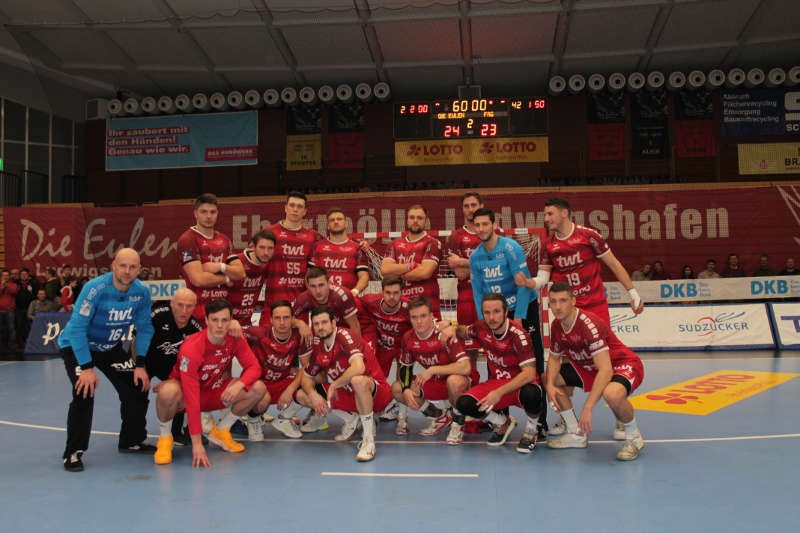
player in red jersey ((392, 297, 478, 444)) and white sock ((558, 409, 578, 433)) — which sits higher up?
player in red jersey ((392, 297, 478, 444))

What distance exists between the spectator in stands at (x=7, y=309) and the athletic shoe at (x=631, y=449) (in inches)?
565

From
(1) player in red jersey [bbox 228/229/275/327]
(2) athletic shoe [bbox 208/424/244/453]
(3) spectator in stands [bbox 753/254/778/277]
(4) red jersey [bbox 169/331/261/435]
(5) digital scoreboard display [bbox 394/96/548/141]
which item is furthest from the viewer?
(5) digital scoreboard display [bbox 394/96/548/141]

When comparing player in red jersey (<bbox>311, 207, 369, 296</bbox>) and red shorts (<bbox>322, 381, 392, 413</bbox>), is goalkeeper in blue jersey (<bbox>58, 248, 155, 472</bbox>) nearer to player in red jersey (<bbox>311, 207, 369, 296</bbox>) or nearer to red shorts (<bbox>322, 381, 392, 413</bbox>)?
red shorts (<bbox>322, 381, 392, 413</bbox>)

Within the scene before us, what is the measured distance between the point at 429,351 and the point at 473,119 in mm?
11530

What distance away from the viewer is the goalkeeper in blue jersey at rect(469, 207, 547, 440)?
6340 mm

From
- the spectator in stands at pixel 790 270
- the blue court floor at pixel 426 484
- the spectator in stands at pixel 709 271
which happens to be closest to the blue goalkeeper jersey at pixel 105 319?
the blue court floor at pixel 426 484

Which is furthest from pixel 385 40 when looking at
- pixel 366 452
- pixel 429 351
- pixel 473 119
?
pixel 366 452

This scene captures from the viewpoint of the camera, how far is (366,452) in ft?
18.2

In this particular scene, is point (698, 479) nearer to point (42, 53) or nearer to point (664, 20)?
point (664, 20)

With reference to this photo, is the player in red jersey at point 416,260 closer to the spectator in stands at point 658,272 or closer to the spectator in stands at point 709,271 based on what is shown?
the spectator in stands at point 658,272

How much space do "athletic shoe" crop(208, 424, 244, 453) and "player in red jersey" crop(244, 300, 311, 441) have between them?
0.40 m

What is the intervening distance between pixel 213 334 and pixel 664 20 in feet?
59.9

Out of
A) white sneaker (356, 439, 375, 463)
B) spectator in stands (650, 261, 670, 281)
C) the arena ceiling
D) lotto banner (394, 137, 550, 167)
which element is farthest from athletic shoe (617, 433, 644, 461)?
lotto banner (394, 137, 550, 167)

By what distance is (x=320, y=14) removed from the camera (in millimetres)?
18375
